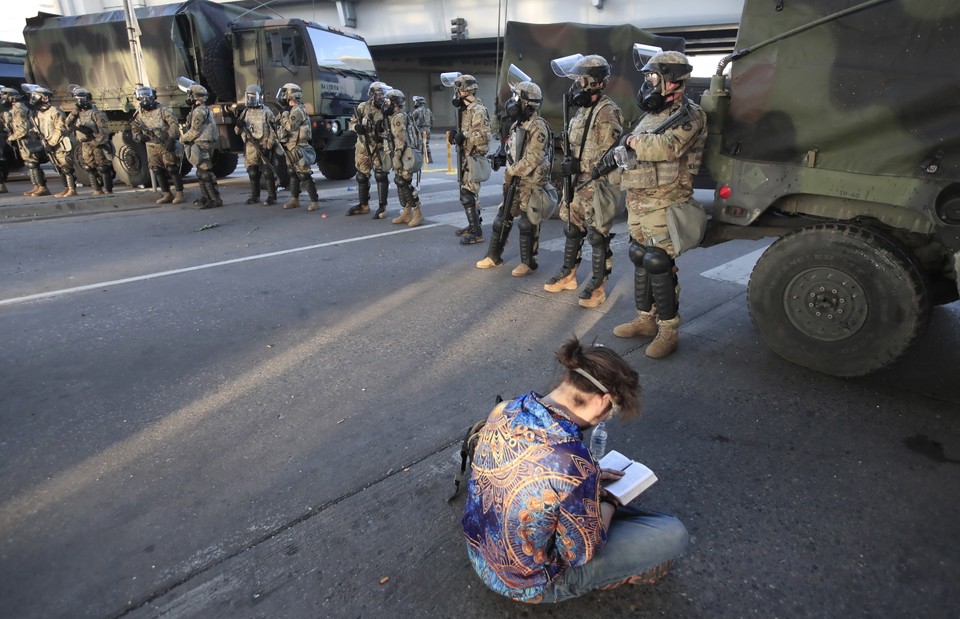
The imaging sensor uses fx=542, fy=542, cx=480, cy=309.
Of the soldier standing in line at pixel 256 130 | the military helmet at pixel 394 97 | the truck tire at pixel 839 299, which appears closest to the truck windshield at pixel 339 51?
the soldier standing in line at pixel 256 130

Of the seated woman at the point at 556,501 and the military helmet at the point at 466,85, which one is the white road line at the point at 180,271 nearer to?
the military helmet at the point at 466,85

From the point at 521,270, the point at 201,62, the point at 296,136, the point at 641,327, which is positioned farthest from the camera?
the point at 201,62

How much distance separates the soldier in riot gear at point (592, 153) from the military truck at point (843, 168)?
1.05 meters

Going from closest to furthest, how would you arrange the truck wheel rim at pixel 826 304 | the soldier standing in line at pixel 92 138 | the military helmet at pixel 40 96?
the truck wheel rim at pixel 826 304, the soldier standing in line at pixel 92 138, the military helmet at pixel 40 96

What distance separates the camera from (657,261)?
3.53m

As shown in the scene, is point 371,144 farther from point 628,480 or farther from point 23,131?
point 628,480

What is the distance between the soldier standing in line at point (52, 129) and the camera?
9.97m

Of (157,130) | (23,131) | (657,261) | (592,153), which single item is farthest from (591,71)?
(23,131)

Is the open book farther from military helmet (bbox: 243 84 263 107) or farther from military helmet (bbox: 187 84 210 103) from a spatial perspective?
military helmet (bbox: 187 84 210 103)

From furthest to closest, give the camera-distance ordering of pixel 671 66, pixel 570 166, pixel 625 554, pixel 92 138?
pixel 92 138
pixel 570 166
pixel 671 66
pixel 625 554

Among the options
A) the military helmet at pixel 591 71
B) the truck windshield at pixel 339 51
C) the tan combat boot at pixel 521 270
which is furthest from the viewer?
the truck windshield at pixel 339 51

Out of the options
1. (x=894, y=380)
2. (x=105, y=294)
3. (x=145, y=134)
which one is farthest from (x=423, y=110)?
(x=894, y=380)

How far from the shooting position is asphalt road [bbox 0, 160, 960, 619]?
6.39ft

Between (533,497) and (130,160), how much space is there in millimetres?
12962
